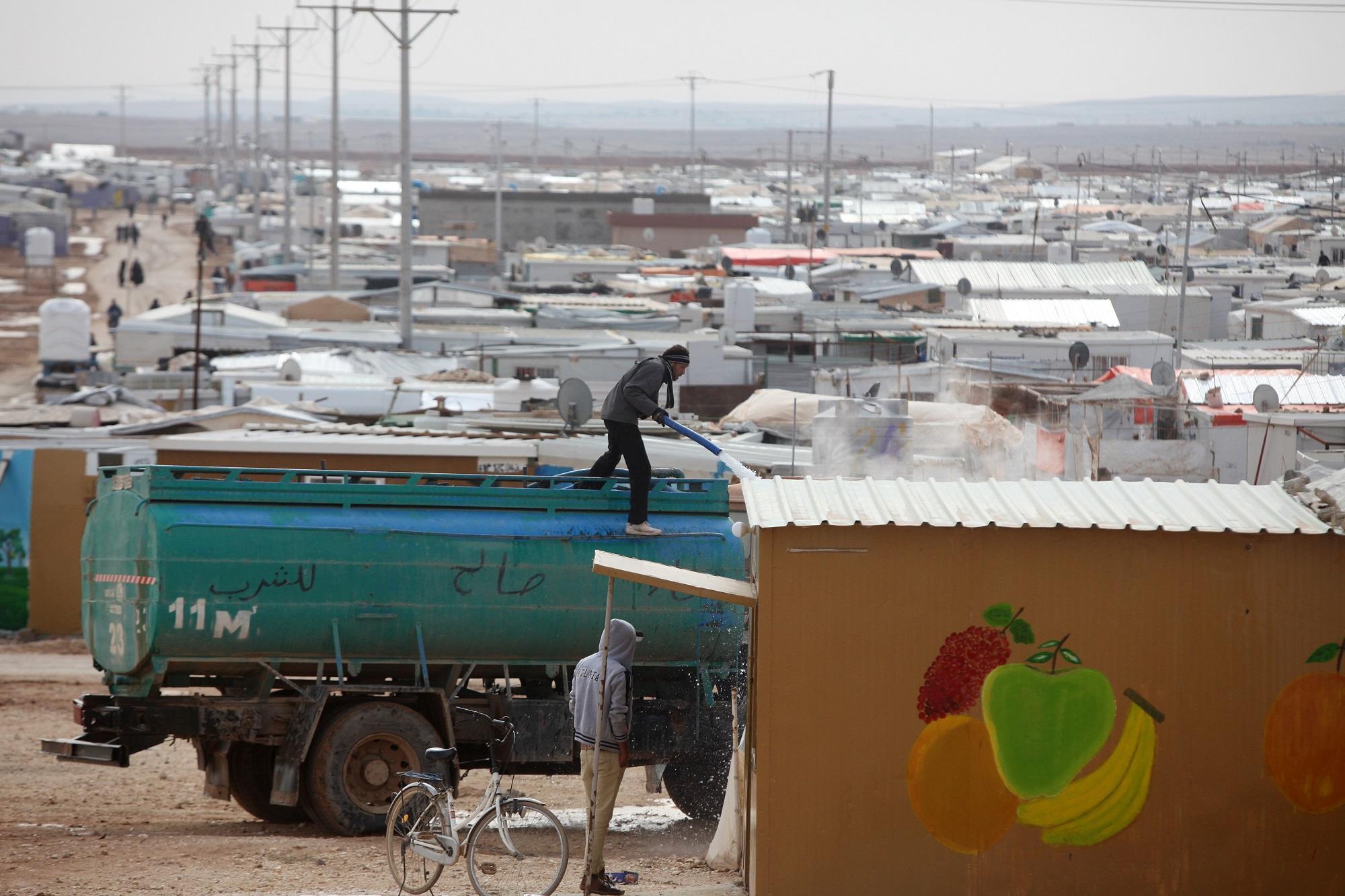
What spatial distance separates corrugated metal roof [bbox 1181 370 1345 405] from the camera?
26.7 metres

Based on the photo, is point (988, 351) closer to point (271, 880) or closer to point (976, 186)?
point (271, 880)

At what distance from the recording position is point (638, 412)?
456 inches

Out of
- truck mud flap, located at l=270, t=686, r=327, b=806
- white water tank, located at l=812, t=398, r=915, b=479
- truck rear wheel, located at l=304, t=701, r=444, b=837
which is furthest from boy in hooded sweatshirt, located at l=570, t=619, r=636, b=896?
white water tank, located at l=812, t=398, r=915, b=479

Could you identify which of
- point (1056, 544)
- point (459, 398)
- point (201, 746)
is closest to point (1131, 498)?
point (1056, 544)

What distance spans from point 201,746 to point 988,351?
80.9 ft

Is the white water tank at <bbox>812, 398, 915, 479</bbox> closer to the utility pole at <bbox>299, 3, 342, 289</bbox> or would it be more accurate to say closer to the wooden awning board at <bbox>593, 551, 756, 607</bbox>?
the wooden awning board at <bbox>593, 551, 756, 607</bbox>

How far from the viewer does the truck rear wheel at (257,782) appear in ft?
40.1

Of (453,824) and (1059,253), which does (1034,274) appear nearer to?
(1059,253)

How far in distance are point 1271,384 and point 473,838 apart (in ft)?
72.4

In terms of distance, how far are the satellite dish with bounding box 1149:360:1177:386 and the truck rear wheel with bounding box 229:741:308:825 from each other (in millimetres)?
18358

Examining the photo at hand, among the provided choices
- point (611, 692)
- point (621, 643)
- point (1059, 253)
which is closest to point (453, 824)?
point (611, 692)

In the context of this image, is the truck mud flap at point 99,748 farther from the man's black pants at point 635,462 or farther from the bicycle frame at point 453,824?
the man's black pants at point 635,462

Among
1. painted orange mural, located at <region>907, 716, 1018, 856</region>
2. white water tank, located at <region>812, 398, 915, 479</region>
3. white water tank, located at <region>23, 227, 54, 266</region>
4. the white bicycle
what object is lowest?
the white bicycle

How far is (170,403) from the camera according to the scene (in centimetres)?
2864
